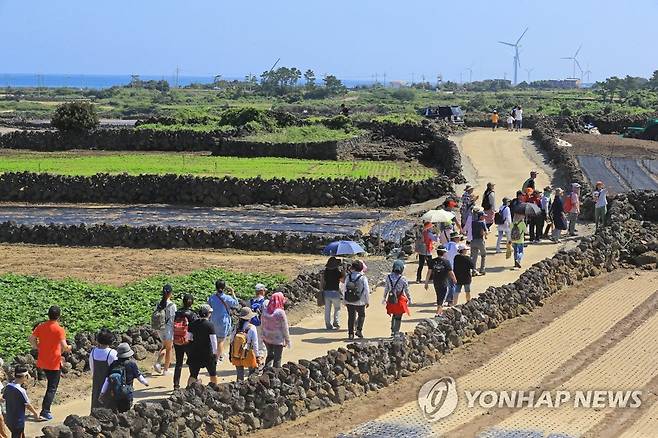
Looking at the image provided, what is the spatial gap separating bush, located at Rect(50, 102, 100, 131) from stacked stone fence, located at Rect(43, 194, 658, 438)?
43170 millimetres

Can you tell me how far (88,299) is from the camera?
23688 mm

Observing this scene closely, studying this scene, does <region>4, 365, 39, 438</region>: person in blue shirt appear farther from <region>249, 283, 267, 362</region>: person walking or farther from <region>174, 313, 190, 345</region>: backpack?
<region>249, 283, 267, 362</region>: person walking

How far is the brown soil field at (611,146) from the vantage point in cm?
5190

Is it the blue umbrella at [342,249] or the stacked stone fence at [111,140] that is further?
the stacked stone fence at [111,140]

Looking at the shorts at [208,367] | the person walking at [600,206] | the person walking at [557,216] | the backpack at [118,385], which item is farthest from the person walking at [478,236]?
the backpack at [118,385]

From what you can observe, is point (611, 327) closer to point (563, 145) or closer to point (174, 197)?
point (174, 197)

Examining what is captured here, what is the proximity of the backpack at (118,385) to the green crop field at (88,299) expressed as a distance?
536 cm

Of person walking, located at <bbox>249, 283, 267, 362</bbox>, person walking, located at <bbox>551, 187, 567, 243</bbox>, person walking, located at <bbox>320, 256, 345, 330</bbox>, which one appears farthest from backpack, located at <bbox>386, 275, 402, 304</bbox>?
person walking, located at <bbox>551, 187, 567, 243</bbox>

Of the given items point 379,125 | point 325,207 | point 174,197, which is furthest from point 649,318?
point 379,125

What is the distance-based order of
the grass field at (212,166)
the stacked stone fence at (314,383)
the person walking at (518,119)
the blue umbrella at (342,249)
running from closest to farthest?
the stacked stone fence at (314,383), the blue umbrella at (342,249), the grass field at (212,166), the person walking at (518,119)

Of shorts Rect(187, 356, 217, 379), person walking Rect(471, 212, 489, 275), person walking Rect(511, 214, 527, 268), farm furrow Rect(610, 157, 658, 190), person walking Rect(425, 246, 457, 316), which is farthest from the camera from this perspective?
farm furrow Rect(610, 157, 658, 190)

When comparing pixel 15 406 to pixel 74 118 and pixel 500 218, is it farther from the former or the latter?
pixel 74 118

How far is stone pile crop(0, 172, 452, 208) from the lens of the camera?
40.9 meters

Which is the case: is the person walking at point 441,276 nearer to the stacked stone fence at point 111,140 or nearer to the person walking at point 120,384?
the person walking at point 120,384
